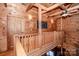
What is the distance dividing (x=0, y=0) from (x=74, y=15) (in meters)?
1.26

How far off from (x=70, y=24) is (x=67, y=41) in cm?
29

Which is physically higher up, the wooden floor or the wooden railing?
the wooden railing

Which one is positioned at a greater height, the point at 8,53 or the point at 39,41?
the point at 39,41

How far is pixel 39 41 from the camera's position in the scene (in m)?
2.01

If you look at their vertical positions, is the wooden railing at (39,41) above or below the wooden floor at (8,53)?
above

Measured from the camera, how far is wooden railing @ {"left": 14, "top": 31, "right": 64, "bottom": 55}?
75.7 inches

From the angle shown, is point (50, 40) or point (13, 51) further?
point (50, 40)

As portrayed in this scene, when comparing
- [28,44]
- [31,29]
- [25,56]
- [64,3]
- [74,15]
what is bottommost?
[25,56]

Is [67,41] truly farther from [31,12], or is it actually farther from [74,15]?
[31,12]

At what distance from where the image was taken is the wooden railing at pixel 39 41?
1.92m

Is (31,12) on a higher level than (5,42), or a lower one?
higher

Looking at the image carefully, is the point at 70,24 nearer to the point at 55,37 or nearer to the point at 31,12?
the point at 55,37

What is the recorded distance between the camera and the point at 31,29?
196cm

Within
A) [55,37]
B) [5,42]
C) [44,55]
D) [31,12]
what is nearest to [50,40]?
[55,37]
